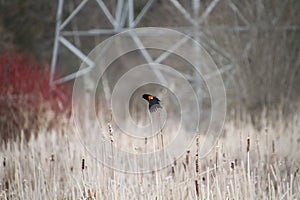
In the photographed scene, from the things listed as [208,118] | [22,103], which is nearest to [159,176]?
[22,103]

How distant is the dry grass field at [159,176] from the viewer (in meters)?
2.59

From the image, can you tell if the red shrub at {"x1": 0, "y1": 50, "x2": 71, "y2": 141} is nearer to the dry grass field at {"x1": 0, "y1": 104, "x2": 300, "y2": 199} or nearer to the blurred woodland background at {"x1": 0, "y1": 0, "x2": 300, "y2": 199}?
the blurred woodland background at {"x1": 0, "y1": 0, "x2": 300, "y2": 199}

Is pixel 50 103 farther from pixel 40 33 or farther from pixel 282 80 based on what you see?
pixel 40 33

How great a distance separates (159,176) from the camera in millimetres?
2926

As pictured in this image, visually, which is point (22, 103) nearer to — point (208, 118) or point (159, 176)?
point (159, 176)

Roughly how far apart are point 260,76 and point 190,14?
1.41 meters

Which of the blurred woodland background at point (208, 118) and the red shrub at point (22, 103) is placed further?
the red shrub at point (22, 103)

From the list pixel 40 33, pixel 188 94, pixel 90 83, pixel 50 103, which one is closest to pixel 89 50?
pixel 40 33

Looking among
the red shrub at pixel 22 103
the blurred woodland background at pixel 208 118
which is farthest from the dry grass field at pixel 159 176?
the red shrub at pixel 22 103

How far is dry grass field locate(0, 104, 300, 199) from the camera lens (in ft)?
8.49

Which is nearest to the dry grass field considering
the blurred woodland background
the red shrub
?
the blurred woodland background

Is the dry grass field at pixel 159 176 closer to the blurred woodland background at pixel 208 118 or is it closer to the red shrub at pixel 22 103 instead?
the blurred woodland background at pixel 208 118

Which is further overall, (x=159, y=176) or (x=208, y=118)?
(x=208, y=118)

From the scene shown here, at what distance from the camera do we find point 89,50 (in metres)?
11.0
